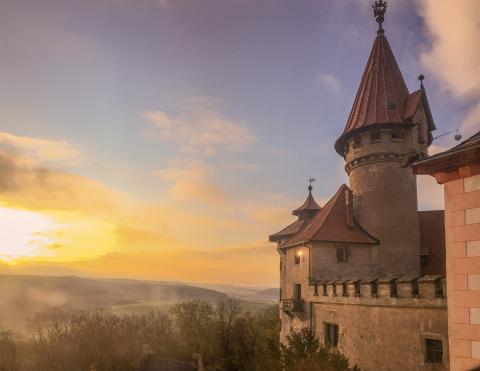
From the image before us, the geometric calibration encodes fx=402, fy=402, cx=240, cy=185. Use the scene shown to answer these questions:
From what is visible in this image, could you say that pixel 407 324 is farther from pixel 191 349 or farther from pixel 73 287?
pixel 73 287

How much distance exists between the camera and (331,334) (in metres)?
19.2

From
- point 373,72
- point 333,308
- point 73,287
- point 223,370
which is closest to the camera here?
point 333,308

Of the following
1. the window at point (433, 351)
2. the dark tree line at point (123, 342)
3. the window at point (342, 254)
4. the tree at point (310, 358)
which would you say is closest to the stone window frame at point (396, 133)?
the window at point (342, 254)

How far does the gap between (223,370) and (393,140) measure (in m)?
24.4

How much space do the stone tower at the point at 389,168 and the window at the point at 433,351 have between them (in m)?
8.79

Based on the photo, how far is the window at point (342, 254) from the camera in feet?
73.2

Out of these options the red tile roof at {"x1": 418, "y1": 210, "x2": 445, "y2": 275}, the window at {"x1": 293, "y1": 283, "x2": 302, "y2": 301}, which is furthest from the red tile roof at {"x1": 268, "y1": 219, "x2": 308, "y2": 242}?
the red tile roof at {"x1": 418, "y1": 210, "x2": 445, "y2": 275}

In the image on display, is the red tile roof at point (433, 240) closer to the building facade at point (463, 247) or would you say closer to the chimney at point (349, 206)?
the chimney at point (349, 206)

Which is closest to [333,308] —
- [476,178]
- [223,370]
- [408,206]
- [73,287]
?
[408,206]

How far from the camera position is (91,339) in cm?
4581

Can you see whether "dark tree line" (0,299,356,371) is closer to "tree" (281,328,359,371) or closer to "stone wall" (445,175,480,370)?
"tree" (281,328,359,371)

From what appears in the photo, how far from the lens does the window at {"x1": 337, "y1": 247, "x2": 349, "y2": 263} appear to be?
22312 mm

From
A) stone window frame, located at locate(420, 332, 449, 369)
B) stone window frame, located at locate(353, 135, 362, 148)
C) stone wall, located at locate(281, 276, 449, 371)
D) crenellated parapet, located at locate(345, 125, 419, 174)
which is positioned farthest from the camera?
stone window frame, located at locate(353, 135, 362, 148)

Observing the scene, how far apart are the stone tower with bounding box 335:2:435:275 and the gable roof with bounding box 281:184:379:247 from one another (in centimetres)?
62
